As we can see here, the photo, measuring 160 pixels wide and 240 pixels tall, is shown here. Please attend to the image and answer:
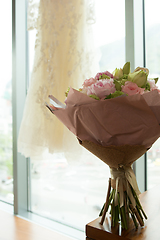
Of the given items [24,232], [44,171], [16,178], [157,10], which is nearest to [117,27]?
[157,10]

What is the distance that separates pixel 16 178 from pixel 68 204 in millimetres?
435

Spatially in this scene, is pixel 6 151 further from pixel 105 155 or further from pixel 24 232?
pixel 105 155

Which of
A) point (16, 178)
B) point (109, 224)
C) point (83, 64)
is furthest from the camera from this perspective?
point (16, 178)

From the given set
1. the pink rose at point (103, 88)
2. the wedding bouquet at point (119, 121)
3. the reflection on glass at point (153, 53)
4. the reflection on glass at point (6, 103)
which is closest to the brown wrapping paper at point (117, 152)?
the wedding bouquet at point (119, 121)

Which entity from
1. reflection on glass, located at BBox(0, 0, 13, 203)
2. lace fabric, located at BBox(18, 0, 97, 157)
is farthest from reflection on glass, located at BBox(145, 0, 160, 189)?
reflection on glass, located at BBox(0, 0, 13, 203)

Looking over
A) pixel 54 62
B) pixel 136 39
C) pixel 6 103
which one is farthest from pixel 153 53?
pixel 6 103

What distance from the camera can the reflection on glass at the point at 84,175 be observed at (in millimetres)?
1363

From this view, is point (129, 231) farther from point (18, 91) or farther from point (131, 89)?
point (18, 91)

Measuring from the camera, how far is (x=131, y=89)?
56cm

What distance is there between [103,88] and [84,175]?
3.33 ft

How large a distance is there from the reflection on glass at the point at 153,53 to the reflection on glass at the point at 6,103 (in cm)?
119

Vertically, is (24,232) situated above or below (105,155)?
below

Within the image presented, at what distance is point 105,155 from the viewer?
61 centimetres

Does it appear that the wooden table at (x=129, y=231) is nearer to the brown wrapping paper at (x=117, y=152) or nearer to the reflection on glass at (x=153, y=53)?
the brown wrapping paper at (x=117, y=152)
